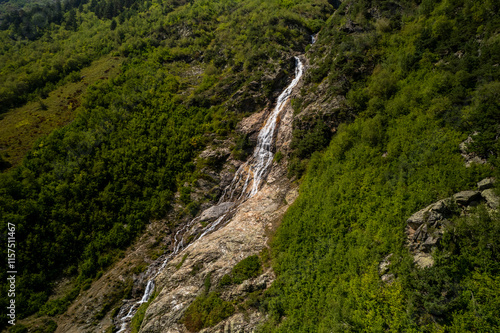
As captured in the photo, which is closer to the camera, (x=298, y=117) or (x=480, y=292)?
(x=480, y=292)

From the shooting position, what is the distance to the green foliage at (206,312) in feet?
68.4

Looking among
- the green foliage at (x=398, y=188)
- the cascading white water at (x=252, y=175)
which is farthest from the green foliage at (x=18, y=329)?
the green foliage at (x=398, y=188)

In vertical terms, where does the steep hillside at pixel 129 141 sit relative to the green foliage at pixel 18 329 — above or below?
above

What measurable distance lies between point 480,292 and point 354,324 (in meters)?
6.83

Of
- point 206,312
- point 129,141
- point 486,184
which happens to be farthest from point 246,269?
point 129,141

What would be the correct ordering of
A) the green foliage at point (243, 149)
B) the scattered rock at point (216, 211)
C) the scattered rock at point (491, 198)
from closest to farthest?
the scattered rock at point (491, 198)
the scattered rock at point (216, 211)
the green foliage at point (243, 149)

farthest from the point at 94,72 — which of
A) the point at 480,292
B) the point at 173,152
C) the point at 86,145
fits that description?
the point at 480,292

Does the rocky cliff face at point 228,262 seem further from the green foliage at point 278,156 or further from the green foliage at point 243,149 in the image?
the green foliage at point 243,149

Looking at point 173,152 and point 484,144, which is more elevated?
point 484,144

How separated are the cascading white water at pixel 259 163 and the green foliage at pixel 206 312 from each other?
1564 centimetres

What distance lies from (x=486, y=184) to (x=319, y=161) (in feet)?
53.7

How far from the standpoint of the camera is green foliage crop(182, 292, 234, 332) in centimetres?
2084

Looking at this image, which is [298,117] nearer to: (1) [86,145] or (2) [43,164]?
(1) [86,145]

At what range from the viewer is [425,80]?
23812 mm
